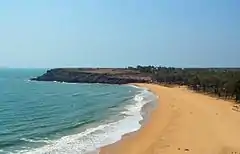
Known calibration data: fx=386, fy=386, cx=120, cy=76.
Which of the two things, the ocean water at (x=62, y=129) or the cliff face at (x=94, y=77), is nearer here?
the ocean water at (x=62, y=129)

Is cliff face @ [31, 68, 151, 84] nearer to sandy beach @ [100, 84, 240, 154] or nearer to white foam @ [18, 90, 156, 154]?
sandy beach @ [100, 84, 240, 154]

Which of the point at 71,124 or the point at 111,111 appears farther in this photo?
the point at 111,111

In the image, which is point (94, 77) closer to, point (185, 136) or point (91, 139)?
point (185, 136)

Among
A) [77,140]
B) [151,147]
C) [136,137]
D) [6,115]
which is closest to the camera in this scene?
[151,147]

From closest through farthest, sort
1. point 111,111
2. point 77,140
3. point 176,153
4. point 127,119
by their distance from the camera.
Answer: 1. point 176,153
2. point 77,140
3. point 127,119
4. point 111,111

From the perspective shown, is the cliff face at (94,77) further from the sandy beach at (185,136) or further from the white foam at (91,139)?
the white foam at (91,139)

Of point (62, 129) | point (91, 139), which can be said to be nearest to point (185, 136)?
point (91, 139)

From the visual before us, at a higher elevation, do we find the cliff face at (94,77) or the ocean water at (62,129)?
the cliff face at (94,77)

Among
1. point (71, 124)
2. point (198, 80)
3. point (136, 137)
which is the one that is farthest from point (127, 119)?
point (198, 80)

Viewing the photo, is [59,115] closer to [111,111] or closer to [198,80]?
[111,111]

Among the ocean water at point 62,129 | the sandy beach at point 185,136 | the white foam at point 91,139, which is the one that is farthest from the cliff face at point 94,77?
the white foam at point 91,139

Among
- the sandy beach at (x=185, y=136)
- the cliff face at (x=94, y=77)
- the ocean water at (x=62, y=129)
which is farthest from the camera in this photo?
the cliff face at (x=94, y=77)
